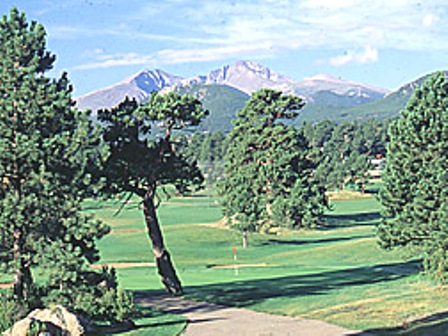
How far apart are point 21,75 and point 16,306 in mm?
7681

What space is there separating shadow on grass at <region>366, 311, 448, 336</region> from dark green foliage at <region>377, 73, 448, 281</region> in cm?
827

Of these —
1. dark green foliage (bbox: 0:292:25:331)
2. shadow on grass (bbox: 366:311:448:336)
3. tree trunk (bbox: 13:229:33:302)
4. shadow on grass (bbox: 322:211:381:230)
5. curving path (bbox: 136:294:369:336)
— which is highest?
tree trunk (bbox: 13:229:33:302)

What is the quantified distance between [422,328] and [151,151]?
13.1m

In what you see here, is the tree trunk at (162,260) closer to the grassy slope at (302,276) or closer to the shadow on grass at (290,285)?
the shadow on grass at (290,285)

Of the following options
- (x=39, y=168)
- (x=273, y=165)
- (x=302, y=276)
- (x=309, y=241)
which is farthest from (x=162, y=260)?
(x=273, y=165)

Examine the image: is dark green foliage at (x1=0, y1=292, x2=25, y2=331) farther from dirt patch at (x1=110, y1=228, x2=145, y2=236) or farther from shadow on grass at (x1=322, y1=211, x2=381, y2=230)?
shadow on grass at (x1=322, y1=211, x2=381, y2=230)

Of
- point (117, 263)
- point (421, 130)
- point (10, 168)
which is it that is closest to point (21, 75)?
point (10, 168)

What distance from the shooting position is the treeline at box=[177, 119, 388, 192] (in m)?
124

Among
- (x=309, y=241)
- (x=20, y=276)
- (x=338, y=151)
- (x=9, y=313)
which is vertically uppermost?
(x=338, y=151)

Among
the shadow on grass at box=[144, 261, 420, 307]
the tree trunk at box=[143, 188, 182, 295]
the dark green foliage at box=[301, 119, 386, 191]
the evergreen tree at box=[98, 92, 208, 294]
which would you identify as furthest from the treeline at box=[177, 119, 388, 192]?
the evergreen tree at box=[98, 92, 208, 294]

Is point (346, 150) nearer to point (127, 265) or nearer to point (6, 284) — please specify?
point (127, 265)

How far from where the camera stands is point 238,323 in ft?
77.0

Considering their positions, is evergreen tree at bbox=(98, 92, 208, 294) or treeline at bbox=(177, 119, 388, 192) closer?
evergreen tree at bbox=(98, 92, 208, 294)

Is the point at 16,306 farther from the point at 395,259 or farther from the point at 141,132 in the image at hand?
the point at 395,259
